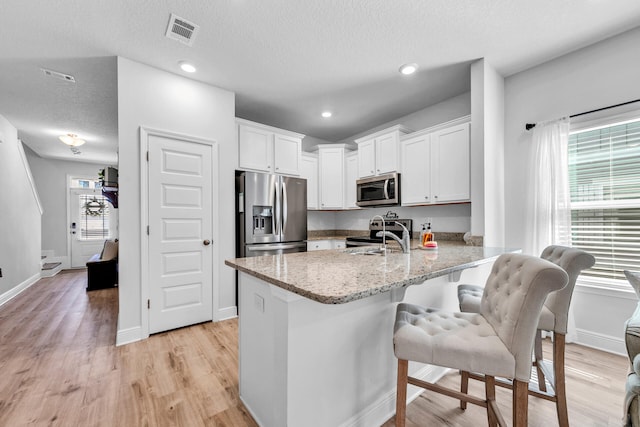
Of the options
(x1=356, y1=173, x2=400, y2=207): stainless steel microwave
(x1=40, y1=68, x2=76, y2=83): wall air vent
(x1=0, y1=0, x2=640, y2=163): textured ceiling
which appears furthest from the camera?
(x1=356, y1=173, x2=400, y2=207): stainless steel microwave

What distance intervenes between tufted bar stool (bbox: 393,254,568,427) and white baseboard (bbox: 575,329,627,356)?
202cm

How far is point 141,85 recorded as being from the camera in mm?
2643

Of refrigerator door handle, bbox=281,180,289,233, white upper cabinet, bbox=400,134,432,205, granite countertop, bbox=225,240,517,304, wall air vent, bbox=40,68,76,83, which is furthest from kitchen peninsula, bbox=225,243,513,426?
wall air vent, bbox=40,68,76,83

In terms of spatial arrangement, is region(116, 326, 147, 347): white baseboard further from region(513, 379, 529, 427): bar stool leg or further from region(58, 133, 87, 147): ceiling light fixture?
region(58, 133, 87, 147): ceiling light fixture

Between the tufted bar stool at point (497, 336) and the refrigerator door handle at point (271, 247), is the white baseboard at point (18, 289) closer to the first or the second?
the refrigerator door handle at point (271, 247)

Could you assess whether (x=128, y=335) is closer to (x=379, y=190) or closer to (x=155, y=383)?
(x=155, y=383)

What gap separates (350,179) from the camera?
4.46 metres

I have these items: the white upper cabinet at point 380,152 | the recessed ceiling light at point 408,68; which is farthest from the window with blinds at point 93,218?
the recessed ceiling light at point 408,68

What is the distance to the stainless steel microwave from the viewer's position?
3650mm

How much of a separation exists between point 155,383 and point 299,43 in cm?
295

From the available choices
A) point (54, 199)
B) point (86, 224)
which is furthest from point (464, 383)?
point (54, 199)

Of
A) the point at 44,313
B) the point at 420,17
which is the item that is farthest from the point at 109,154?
the point at 420,17

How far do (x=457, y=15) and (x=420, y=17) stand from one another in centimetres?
28

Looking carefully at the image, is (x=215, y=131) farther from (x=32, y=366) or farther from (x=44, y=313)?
(x=44, y=313)
